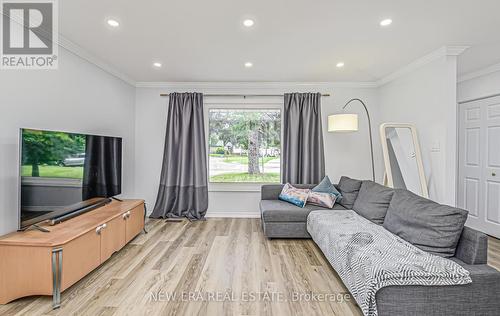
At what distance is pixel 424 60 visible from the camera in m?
3.33

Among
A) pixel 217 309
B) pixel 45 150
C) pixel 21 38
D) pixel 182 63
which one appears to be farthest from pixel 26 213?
pixel 182 63

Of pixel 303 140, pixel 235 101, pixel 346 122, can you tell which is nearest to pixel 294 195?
pixel 303 140

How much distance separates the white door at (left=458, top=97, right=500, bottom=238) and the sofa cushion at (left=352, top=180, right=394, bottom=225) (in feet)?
6.41

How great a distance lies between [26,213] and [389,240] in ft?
10.6

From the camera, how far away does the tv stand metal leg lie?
1.98 meters

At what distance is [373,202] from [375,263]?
1409 mm

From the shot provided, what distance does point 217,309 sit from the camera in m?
1.98

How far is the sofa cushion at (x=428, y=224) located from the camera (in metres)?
1.94

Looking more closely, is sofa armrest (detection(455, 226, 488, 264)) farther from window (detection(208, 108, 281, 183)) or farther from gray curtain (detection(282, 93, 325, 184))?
window (detection(208, 108, 281, 183))

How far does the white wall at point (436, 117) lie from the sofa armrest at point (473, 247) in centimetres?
139

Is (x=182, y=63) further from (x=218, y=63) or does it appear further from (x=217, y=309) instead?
(x=217, y=309)

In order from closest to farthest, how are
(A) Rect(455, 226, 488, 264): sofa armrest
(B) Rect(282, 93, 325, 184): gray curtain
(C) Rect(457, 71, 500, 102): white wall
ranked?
(A) Rect(455, 226, 488, 264): sofa armrest → (C) Rect(457, 71, 500, 102): white wall → (B) Rect(282, 93, 325, 184): gray curtain

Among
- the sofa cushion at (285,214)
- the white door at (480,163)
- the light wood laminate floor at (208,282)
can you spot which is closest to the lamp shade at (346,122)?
the sofa cushion at (285,214)

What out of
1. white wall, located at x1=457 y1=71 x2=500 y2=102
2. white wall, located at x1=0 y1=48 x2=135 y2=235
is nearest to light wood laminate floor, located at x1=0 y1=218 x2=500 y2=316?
white wall, located at x1=0 y1=48 x2=135 y2=235
